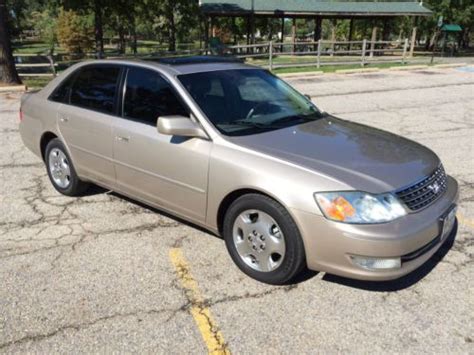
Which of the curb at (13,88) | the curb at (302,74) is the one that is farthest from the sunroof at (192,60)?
the curb at (302,74)

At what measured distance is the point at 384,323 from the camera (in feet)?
9.73

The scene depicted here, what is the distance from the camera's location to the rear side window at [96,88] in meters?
4.38

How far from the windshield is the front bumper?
1079 millimetres

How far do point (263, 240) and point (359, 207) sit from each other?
0.77m

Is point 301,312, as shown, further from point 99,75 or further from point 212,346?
point 99,75

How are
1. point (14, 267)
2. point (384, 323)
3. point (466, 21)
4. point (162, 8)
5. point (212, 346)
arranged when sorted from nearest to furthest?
point (212, 346) → point (384, 323) → point (14, 267) → point (466, 21) → point (162, 8)

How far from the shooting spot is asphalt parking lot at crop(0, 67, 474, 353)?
281 cm

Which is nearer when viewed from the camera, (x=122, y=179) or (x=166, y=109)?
(x=166, y=109)

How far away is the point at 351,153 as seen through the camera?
3.44 metres

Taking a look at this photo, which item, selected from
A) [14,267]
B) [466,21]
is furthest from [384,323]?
[466,21]

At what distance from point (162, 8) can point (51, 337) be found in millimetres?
42989

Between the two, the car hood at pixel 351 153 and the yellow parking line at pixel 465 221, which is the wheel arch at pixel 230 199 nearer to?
the car hood at pixel 351 153

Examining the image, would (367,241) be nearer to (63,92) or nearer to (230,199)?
(230,199)

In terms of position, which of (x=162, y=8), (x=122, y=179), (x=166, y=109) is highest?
(x=162, y=8)
